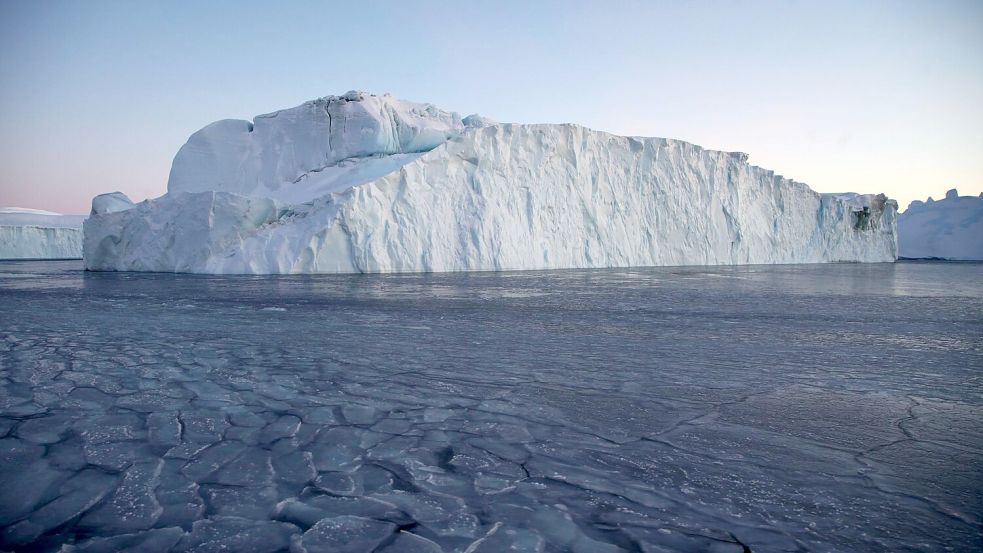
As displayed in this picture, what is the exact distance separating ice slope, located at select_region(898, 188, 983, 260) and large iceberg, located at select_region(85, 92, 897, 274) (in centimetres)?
1739

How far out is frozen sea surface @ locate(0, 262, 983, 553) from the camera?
5.20 ft

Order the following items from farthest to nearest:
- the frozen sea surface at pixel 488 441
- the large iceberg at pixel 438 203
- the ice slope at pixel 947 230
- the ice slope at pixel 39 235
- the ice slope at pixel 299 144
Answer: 1. the ice slope at pixel 947 230
2. the ice slope at pixel 39 235
3. the ice slope at pixel 299 144
4. the large iceberg at pixel 438 203
5. the frozen sea surface at pixel 488 441

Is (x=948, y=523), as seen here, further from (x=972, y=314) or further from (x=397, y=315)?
(x=972, y=314)

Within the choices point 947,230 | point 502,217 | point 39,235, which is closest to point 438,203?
point 502,217

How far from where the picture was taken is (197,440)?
2.28 meters

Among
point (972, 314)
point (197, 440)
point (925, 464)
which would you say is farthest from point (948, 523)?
point (972, 314)

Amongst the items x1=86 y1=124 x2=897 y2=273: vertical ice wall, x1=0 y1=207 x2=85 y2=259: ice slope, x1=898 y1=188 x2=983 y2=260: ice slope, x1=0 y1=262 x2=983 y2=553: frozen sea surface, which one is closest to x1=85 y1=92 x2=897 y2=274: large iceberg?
x1=86 y1=124 x2=897 y2=273: vertical ice wall

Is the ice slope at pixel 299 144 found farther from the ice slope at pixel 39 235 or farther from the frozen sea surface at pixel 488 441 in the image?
the ice slope at pixel 39 235

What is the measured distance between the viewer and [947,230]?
37156mm

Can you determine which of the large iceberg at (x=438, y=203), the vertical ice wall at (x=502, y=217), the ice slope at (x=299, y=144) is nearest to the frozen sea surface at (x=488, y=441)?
the vertical ice wall at (x=502, y=217)

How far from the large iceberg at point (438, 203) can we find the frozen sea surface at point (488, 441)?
10392mm

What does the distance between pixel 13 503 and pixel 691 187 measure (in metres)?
21.9

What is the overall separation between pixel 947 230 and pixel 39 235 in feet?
186

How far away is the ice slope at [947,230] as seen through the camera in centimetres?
3619
